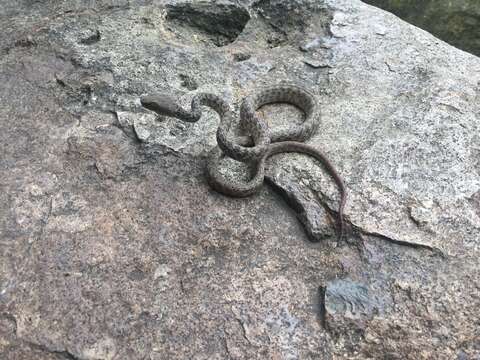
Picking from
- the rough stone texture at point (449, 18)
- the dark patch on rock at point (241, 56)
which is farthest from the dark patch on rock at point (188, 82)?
the rough stone texture at point (449, 18)

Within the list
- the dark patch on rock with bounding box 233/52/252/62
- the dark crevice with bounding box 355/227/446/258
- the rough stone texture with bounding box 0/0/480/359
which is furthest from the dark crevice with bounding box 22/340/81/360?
the dark patch on rock with bounding box 233/52/252/62

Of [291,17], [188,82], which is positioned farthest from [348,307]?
[291,17]

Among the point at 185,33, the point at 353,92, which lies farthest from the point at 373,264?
the point at 185,33

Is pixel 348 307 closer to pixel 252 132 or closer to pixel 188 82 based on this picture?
pixel 252 132

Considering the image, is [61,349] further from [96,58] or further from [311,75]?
[311,75]

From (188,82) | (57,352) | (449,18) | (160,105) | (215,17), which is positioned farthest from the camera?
(449,18)
